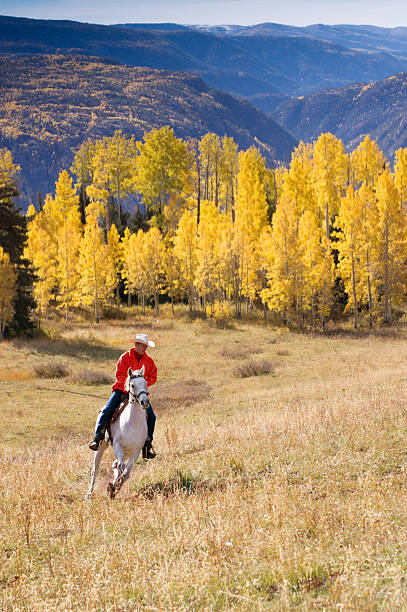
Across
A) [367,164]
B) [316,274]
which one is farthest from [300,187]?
[316,274]

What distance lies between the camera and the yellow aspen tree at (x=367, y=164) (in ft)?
198

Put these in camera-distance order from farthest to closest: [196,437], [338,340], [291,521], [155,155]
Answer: [155,155] → [338,340] → [196,437] → [291,521]

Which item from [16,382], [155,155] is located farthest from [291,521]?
[155,155]

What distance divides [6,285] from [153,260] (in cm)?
1892

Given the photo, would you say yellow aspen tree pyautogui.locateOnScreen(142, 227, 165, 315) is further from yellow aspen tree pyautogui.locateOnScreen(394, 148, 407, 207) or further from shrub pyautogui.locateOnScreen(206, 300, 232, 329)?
yellow aspen tree pyautogui.locateOnScreen(394, 148, 407, 207)

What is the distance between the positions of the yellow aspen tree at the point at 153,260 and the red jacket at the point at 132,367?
45.8m

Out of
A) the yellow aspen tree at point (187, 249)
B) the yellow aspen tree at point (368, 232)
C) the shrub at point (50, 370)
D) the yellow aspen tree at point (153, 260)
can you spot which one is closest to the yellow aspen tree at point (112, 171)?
the yellow aspen tree at point (153, 260)

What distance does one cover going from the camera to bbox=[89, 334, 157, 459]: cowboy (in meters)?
9.17

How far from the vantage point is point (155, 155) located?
6425 centimetres

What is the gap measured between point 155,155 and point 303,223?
81.7 ft

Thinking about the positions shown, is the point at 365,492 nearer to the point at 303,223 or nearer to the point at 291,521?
the point at 291,521

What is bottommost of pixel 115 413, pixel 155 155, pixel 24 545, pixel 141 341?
pixel 24 545

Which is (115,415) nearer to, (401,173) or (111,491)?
(111,491)

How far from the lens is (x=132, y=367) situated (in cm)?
948
